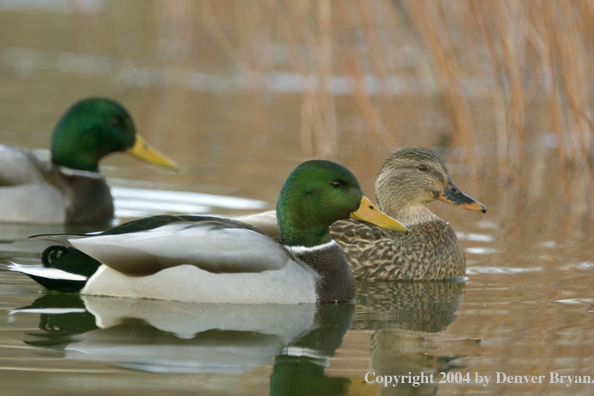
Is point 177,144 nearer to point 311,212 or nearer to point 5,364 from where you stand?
point 311,212

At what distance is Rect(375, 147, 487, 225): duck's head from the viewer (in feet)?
21.6

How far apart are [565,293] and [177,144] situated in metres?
6.22

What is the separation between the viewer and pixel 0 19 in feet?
69.4

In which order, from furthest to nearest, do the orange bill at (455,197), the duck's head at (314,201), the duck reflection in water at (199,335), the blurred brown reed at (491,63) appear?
the blurred brown reed at (491,63) < the orange bill at (455,197) < the duck's head at (314,201) < the duck reflection in water at (199,335)

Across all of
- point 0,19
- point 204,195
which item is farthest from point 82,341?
point 0,19

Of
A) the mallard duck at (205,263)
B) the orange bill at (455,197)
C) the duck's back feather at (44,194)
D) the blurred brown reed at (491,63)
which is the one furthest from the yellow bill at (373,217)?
the duck's back feather at (44,194)

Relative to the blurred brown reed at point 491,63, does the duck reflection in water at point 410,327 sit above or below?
below

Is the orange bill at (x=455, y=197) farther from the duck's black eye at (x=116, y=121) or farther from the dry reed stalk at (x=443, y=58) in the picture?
the duck's black eye at (x=116, y=121)

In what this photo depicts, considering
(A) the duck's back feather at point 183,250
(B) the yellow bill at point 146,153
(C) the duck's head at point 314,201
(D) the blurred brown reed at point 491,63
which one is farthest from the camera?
(B) the yellow bill at point 146,153

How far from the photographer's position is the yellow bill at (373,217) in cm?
565

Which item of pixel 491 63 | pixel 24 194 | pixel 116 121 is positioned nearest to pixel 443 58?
pixel 491 63

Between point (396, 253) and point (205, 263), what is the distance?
1.60 meters

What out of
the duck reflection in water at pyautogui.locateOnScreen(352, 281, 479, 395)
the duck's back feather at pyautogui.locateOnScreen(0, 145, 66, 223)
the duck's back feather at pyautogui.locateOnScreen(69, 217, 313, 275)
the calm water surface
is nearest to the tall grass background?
the calm water surface

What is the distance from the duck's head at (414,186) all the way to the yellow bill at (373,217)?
1.00m
